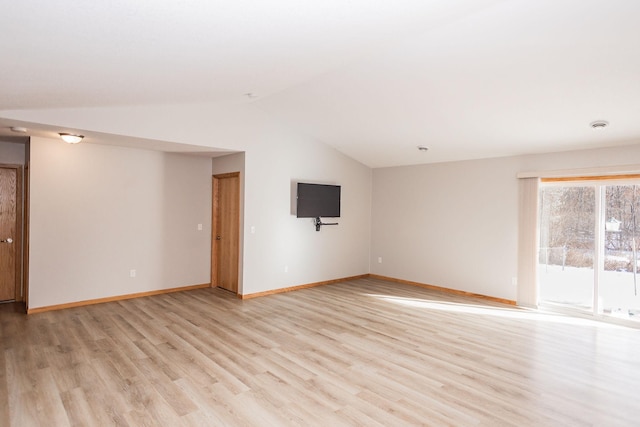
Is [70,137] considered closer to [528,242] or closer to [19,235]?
[19,235]

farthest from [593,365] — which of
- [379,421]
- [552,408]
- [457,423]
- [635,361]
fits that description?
[379,421]

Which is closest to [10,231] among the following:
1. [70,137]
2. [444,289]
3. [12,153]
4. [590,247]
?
[12,153]

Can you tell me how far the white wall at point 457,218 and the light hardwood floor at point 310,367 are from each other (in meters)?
1.07

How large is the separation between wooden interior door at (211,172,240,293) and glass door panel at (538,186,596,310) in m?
4.82

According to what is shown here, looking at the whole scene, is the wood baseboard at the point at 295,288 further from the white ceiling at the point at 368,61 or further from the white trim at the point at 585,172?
the white trim at the point at 585,172

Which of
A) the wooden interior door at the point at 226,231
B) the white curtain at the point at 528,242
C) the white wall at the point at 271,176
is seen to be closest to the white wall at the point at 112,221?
the wooden interior door at the point at 226,231

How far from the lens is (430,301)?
5926 mm

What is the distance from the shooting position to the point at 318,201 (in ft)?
21.8

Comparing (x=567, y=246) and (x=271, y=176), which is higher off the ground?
(x=271, y=176)

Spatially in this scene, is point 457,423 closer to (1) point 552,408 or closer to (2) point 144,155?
(1) point 552,408

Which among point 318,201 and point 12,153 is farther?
point 318,201

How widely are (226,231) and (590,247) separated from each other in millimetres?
5591

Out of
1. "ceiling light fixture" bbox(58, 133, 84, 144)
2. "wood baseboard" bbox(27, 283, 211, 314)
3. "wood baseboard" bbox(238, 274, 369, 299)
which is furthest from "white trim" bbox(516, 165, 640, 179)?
"ceiling light fixture" bbox(58, 133, 84, 144)

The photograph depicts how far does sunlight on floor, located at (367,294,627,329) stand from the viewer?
16.3 ft
